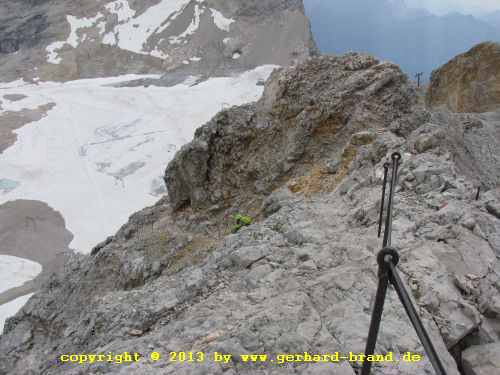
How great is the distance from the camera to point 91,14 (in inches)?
3541

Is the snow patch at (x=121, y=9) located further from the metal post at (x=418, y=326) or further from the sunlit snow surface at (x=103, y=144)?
the metal post at (x=418, y=326)

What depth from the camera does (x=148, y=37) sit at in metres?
86.1

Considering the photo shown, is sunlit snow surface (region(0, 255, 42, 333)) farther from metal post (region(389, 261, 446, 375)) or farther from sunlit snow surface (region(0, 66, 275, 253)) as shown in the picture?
metal post (region(389, 261, 446, 375))

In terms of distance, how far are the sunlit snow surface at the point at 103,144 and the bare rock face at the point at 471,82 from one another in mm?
27755

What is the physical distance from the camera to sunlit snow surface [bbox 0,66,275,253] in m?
36.8

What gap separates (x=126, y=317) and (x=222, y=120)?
7.35m

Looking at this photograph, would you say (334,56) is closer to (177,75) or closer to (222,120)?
(222,120)

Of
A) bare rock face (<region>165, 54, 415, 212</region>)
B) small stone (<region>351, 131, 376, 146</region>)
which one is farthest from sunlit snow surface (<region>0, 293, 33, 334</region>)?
small stone (<region>351, 131, 376, 146</region>)

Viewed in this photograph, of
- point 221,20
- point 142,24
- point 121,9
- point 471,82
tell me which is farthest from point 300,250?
point 121,9

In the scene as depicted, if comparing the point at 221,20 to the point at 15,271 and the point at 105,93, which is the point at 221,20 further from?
the point at 15,271

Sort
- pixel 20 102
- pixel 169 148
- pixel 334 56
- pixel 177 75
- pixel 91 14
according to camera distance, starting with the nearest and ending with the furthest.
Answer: pixel 334 56, pixel 169 148, pixel 20 102, pixel 177 75, pixel 91 14

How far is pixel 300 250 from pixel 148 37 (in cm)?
9229

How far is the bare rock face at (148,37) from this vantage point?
3046 inches

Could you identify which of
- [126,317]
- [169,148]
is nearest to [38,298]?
[126,317]
